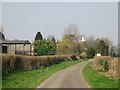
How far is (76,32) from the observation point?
368 feet

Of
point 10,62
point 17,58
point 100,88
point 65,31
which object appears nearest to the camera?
point 100,88

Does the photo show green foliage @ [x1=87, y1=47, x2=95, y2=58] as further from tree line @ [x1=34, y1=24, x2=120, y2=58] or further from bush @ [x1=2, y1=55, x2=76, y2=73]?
bush @ [x1=2, y1=55, x2=76, y2=73]

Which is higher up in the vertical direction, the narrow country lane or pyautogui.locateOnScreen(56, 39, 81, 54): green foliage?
pyautogui.locateOnScreen(56, 39, 81, 54): green foliage

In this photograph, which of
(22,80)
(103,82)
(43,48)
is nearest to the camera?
(103,82)

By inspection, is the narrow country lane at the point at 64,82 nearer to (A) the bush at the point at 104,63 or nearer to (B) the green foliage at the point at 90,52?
(A) the bush at the point at 104,63

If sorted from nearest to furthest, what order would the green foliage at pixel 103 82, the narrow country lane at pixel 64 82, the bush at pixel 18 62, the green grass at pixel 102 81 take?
the green foliage at pixel 103 82 → the green grass at pixel 102 81 → the narrow country lane at pixel 64 82 → the bush at pixel 18 62

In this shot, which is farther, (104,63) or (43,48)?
(43,48)

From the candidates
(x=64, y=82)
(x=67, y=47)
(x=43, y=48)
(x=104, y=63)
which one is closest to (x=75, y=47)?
(x=67, y=47)

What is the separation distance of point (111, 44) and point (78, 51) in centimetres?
1549

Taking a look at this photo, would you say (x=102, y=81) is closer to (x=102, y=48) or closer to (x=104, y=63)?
(x=104, y=63)

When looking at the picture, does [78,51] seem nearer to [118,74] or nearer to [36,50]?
[36,50]

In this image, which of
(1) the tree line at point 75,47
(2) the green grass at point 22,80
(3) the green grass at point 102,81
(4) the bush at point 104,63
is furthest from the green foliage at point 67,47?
(3) the green grass at point 102,81

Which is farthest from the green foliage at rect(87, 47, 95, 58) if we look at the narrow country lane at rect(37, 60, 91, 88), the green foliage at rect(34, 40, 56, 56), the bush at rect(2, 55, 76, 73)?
the narrow country lane at rect(37, 60, 91, 88)

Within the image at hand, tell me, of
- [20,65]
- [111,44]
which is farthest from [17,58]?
[111,44]
